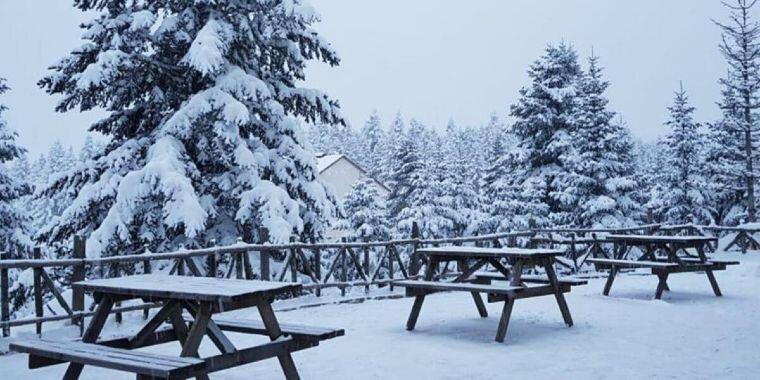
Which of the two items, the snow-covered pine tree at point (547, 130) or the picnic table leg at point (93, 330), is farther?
the snow-covered pine tree at point (547, 130)

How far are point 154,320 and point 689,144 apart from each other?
123 feet

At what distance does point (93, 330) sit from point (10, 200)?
19844 millimetres

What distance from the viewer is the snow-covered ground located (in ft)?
22.0

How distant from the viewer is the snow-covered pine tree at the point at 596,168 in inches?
1235

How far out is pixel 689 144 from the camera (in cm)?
3731

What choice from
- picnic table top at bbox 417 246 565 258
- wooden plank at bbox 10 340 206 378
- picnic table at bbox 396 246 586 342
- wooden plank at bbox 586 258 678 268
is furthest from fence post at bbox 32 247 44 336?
wooden plank at bbox 586 258 678 268

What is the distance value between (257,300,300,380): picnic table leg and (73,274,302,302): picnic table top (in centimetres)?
14

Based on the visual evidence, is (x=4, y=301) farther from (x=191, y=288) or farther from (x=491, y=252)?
(x=491, y=252)

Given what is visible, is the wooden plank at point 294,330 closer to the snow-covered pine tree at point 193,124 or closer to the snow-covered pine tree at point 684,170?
the snow-covered pine tree at point 193,124

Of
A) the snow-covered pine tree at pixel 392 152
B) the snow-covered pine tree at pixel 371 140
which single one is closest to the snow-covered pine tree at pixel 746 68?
the snow-covered pine tree at pixel 392 152

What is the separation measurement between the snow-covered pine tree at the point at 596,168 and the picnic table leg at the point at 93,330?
27.9 meters

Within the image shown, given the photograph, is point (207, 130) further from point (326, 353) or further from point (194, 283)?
point (194, 283)

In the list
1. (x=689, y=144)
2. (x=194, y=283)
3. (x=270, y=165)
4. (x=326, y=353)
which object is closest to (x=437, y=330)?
(x=326, y=353)

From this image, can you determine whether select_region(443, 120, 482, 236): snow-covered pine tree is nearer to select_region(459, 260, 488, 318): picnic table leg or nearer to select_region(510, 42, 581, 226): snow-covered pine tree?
select_region(510, 42, 581, 226): snow-covered pine tree
